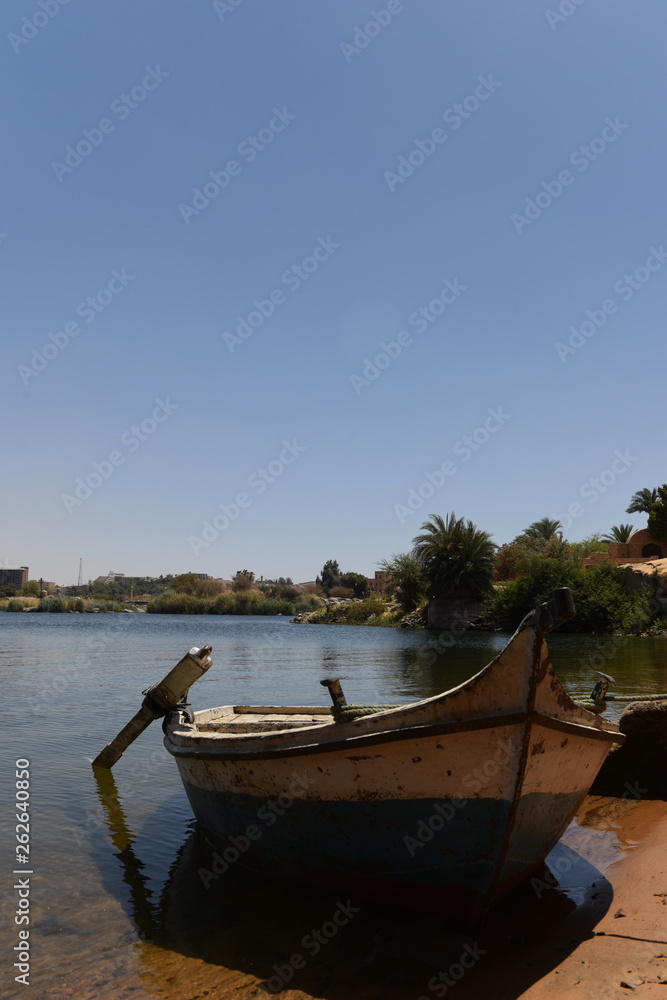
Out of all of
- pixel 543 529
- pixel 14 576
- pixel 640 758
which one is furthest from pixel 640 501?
pixel 14 576

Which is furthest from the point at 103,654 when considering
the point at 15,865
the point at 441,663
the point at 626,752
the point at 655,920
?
the point at 655,920

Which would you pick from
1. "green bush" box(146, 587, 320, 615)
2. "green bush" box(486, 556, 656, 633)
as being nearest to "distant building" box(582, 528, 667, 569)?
"green bush" box(486, 556, 656, 633)

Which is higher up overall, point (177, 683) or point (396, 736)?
point (396, 736)

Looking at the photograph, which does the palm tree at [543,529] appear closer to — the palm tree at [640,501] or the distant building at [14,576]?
the palm tree at [640,501]

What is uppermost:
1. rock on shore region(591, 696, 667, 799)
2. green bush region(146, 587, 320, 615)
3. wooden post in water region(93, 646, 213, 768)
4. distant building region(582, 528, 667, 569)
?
distant building region(582, 528, 667, 569)

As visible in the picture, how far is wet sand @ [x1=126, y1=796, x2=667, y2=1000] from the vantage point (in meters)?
3.58

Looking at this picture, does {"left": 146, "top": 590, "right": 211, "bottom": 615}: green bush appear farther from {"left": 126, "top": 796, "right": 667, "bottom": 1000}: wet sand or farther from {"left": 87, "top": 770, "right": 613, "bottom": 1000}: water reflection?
{"left": 126, "top": 796, "right": 667, "bottom": 1000}: wet sand

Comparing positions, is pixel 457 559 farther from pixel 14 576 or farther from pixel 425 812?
pixel 14 576

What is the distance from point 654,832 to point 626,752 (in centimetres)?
117

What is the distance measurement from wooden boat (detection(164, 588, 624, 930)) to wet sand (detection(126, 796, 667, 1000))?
0.23 m

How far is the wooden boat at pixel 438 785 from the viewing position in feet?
12.2

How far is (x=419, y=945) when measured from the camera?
399cm

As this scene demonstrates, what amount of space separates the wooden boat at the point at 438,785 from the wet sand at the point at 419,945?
9.1 inches

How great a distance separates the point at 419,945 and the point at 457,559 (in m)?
40.6
